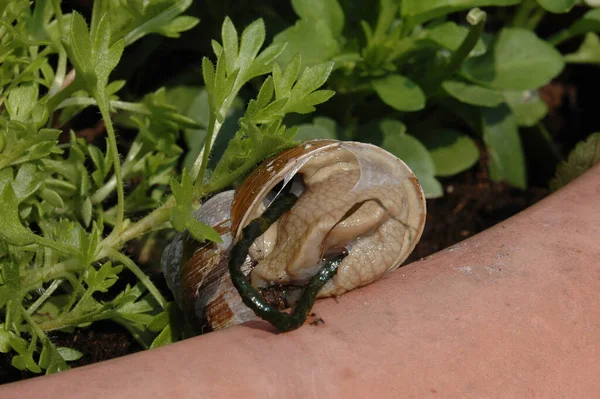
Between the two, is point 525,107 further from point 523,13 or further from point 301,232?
point 301,232

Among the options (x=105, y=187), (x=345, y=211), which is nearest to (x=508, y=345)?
(x=345, y=211)

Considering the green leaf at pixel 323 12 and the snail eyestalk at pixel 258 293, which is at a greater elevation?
the green leaf at pixel 323 12

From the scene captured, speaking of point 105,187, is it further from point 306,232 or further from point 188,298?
point 306,232

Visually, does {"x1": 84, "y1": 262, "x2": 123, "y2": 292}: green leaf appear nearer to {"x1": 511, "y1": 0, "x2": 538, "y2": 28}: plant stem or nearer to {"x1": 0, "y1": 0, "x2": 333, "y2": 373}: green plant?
{"x1": 0, "y1": 0, "x2": 333, "y2": 373}: green plant

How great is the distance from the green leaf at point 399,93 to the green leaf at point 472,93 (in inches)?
5.5

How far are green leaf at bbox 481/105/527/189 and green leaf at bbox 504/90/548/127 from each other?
0.23ft

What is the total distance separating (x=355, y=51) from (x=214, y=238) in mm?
722

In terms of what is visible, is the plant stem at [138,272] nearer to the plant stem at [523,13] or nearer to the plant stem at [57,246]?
the plant stem at [57,246]

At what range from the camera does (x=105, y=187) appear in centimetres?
132

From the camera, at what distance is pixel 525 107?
1.94 m

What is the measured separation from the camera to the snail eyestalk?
0.98 m

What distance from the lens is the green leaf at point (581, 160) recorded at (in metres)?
1.57

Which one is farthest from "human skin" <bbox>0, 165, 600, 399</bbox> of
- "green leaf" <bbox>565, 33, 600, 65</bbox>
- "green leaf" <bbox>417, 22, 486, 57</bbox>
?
"green leaf" <bbox>565, 33, 600, 65</bbox>

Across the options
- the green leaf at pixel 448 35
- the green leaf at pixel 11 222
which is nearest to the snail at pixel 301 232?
the green leaf at pixel 11 222
